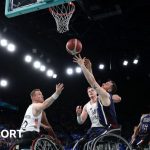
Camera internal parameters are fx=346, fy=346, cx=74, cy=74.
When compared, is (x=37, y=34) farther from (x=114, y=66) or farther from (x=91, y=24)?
(x=114, y=66)

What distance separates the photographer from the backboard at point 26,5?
7086 millimetres

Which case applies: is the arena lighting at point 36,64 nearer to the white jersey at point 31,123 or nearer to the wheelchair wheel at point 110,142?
the white jersey at point 31,123

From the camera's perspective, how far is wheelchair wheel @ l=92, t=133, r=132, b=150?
17.0ft

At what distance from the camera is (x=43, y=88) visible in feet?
59.1

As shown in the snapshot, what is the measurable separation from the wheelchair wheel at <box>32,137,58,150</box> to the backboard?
9.13 ft

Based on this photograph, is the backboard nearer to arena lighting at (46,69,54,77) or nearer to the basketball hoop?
the basketball hoop

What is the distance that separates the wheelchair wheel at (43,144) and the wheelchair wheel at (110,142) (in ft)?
3.74

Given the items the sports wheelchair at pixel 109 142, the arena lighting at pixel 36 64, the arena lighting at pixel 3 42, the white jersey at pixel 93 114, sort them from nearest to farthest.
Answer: the sports wheelchair at pixel 109 142
the white jersey at pixel 93 114
the arena lighting at pixel 3 42
the arena lighting at pixel 36 64

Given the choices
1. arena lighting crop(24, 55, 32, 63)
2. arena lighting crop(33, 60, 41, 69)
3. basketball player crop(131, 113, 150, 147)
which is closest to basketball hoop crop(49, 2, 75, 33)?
basketball player crop(131, 113, 150, 147)

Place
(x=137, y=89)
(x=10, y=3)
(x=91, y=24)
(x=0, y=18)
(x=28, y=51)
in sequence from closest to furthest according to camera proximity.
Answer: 1. (x=10, y=3)
2. (x=0, y=18)
3. (x=91, y=24)
4. (x=28, y=51)
5. (x=137, y=89)

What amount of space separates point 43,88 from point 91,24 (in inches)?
235

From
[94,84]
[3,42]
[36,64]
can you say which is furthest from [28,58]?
[94,84]

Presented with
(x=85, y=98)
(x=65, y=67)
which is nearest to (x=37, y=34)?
(x=65, y=67)

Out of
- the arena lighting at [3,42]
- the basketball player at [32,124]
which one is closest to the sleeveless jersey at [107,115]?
the basketball player at [32,124]
